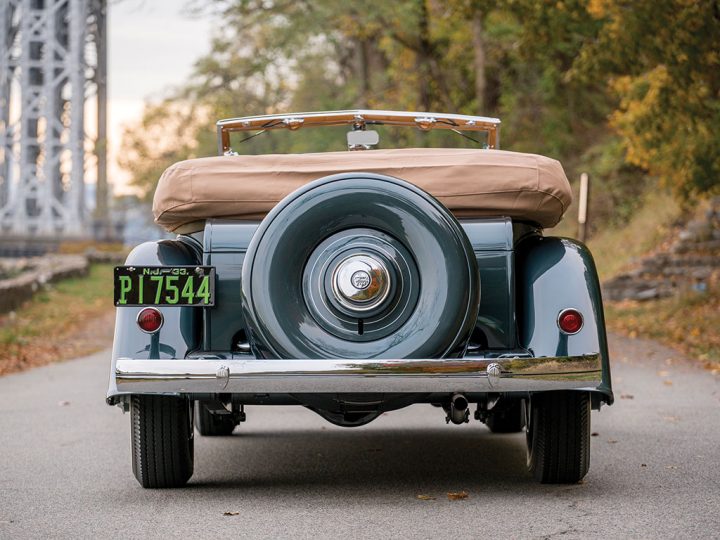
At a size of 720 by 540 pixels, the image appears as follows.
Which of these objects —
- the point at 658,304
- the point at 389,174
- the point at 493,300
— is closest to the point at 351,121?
the point at 389,174

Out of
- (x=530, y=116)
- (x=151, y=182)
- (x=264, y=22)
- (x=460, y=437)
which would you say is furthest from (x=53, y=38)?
(x=460, y=437)

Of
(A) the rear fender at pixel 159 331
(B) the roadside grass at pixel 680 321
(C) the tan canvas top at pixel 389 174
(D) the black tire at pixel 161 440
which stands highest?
(C) the tan canvas top at pixel 389 174

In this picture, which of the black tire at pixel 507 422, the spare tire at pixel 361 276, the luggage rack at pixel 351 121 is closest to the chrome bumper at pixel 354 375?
the spare tire at pixel 361 276

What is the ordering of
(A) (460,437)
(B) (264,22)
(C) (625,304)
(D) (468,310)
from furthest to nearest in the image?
(B) (264,22) < (C) (625,304) < (A) (460,437) < (D) (468,310)

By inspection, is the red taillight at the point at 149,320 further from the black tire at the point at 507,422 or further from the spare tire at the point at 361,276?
the black tire at the point at 507,422

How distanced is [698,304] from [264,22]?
1721cm

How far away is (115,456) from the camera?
7.00 metres

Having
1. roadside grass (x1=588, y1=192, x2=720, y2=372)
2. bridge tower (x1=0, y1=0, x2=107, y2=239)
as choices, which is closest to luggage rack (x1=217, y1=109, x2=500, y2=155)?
roadside grass (x1=588, y1=192, x2=720, y2=372)

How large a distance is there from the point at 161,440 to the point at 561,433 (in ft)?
6.16

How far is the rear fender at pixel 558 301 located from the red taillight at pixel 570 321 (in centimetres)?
2

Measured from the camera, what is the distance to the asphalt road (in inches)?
193

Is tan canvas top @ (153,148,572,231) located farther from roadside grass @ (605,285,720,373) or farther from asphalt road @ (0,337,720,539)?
roadside grass @ (605,285,720,373)

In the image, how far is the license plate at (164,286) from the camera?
5379mm

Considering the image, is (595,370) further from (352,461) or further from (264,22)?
(264,22)
